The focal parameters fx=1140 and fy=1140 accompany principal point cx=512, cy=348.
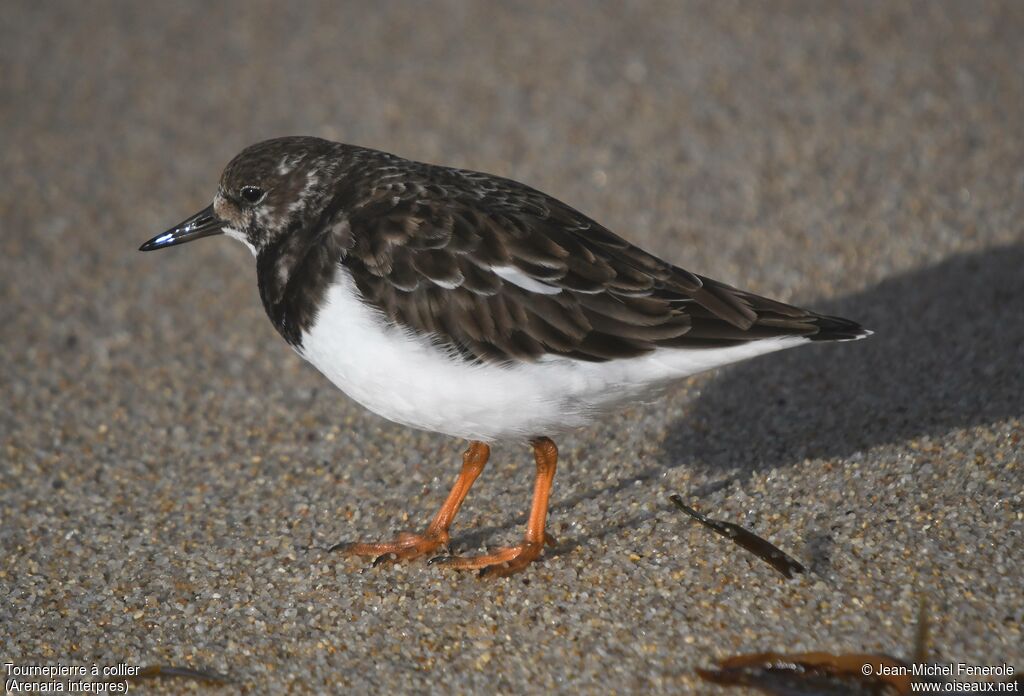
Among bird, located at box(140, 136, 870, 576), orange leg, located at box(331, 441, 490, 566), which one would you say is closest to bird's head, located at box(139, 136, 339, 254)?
bird, located at box(140, 136, 870, 576)

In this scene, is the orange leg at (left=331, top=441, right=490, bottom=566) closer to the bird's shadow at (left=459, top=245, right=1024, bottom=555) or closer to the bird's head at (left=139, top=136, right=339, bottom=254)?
the bird's shadow at (left=459, top=245, right=1024, bottom=555)

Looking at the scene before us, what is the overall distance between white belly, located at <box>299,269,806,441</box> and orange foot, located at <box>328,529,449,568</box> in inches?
24.7

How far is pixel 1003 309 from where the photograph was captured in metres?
5.09

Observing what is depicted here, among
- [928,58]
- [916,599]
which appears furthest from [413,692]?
[928,58]

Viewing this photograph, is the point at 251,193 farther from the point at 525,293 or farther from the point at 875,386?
the point at 875,386

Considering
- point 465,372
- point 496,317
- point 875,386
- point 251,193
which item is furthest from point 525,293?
point 875,386

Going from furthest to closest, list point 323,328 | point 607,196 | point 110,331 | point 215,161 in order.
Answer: point 215,161 < point 607,196 < point 110,331 < point 323,328

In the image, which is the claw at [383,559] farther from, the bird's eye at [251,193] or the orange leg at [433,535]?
the bird's eye at [251,193]

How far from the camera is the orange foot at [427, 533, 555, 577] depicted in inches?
151

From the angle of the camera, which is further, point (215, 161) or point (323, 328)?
point (215, 161)

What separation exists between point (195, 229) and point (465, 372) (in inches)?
53.6

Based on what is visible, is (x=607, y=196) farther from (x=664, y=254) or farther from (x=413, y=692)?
(x=413, y=692)

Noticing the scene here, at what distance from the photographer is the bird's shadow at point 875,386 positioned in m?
4.36

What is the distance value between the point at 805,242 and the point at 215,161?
3618 mm
